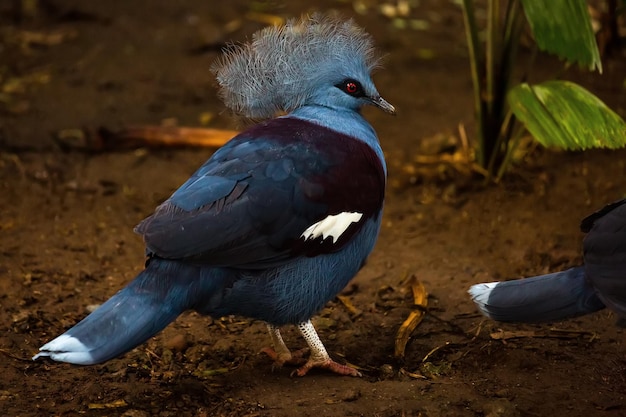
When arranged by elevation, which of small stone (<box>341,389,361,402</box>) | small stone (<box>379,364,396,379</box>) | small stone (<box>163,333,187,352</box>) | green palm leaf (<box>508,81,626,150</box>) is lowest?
small stone (<box>379,364,396,379</box>)

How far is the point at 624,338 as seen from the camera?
3.30 m

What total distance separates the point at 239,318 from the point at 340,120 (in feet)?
3.06

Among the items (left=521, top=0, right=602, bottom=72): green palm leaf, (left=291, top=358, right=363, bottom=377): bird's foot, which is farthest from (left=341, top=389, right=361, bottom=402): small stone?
(left=521, top=0, right=602, bottom=72): green palm leaf

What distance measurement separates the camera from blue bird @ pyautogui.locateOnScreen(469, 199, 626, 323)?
273cm

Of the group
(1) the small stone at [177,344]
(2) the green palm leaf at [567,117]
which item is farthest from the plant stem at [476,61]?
(1) the small stone at [177,344]

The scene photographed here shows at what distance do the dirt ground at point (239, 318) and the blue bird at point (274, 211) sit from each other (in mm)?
296

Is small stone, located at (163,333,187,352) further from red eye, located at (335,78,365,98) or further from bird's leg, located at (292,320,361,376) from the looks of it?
red eye, located at (335,78,365,98)

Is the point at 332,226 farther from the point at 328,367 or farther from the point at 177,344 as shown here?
the point at 177,344

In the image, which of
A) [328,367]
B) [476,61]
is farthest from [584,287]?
[476,61]

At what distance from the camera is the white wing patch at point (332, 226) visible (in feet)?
9.41

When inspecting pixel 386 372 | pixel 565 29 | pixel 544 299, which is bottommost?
pixel 386 372

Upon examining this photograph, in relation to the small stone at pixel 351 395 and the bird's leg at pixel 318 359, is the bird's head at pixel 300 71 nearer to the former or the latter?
the bird's leg at pixel 318 359

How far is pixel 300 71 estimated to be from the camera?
3.11 m

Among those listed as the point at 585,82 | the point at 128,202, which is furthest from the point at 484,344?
the point at 585,82
